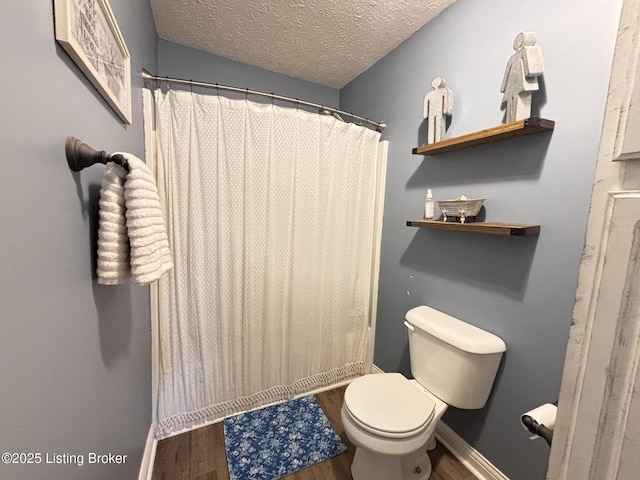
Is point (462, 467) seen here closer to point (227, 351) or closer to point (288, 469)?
point (288, 469)

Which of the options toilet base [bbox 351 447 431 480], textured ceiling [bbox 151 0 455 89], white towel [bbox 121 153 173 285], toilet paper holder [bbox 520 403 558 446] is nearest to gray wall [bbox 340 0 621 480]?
textured ceiling [bbox 151 0 455 89]

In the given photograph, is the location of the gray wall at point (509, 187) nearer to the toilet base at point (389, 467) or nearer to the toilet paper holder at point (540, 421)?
the toilet base at point (389, 467)

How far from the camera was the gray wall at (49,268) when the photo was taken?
0.37 meters

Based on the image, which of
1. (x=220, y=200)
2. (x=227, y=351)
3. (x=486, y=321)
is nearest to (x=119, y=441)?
(x=227, y=351)

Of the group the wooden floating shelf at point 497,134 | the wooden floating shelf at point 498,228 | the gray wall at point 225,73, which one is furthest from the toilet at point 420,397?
the gray wall at point 225,73

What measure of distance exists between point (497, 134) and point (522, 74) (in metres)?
0.23

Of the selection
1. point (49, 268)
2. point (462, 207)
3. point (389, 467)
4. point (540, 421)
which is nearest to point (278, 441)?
point (389, 467)

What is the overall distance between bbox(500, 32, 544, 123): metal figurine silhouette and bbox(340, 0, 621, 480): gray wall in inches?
2.6

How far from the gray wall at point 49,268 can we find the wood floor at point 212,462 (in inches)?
24.1

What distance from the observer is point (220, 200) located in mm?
1412

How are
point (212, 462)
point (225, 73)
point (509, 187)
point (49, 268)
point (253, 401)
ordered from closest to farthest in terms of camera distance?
point (49, 268)
point (509, 187)
point (212, 462)
point (253, 401)
point (225, 73)

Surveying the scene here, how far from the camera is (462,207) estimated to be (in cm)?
124

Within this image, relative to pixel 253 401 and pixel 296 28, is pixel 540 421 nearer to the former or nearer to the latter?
pixel 253 401

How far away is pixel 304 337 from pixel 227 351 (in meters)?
0.49
